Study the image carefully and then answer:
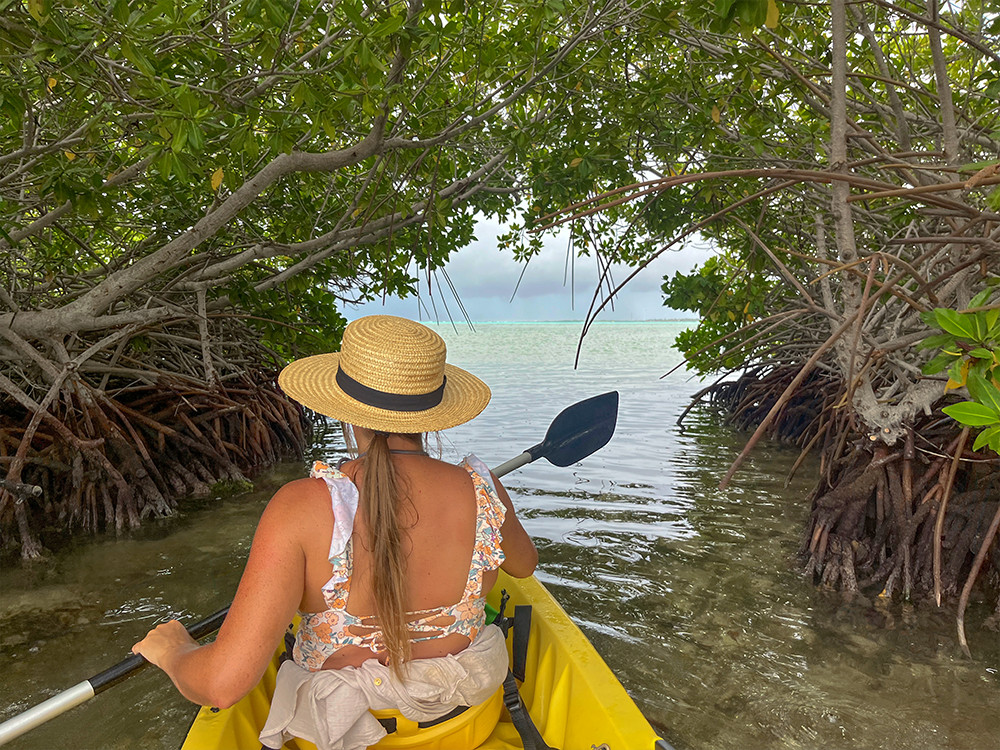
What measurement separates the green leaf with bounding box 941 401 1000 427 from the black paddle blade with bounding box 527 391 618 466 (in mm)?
1527

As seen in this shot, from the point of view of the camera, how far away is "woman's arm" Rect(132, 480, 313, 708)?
130cm

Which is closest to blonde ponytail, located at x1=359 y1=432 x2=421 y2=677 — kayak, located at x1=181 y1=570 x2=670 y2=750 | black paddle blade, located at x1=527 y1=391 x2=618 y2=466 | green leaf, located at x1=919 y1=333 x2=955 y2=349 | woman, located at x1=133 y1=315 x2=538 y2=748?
woman, located at x1=133 y1=315 x2=538 y2=748

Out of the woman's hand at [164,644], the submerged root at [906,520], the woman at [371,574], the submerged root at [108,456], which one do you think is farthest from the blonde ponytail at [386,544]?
the submerged root at [108,456]

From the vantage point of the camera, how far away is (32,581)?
3668mm

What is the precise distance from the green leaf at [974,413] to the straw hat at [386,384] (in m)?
1.12

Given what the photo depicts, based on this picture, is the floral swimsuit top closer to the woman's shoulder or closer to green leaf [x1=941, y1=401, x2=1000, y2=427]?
the woman's shoulder

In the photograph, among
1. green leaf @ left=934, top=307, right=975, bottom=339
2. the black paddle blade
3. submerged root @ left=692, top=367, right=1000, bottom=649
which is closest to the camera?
green leaf @ left=934, top=307, right=975, bottom=339

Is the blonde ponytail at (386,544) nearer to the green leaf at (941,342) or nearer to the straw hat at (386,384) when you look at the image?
the straw hat at (386,384)

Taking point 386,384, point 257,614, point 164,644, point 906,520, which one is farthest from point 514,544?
point 906,520

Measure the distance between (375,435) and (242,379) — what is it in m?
5.73

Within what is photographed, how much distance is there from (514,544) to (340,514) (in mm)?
489

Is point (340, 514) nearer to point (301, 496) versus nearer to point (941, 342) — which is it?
point (301, 496)

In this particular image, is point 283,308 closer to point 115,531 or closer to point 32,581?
point 115,531

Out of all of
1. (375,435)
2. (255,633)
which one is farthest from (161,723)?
(375,435)
